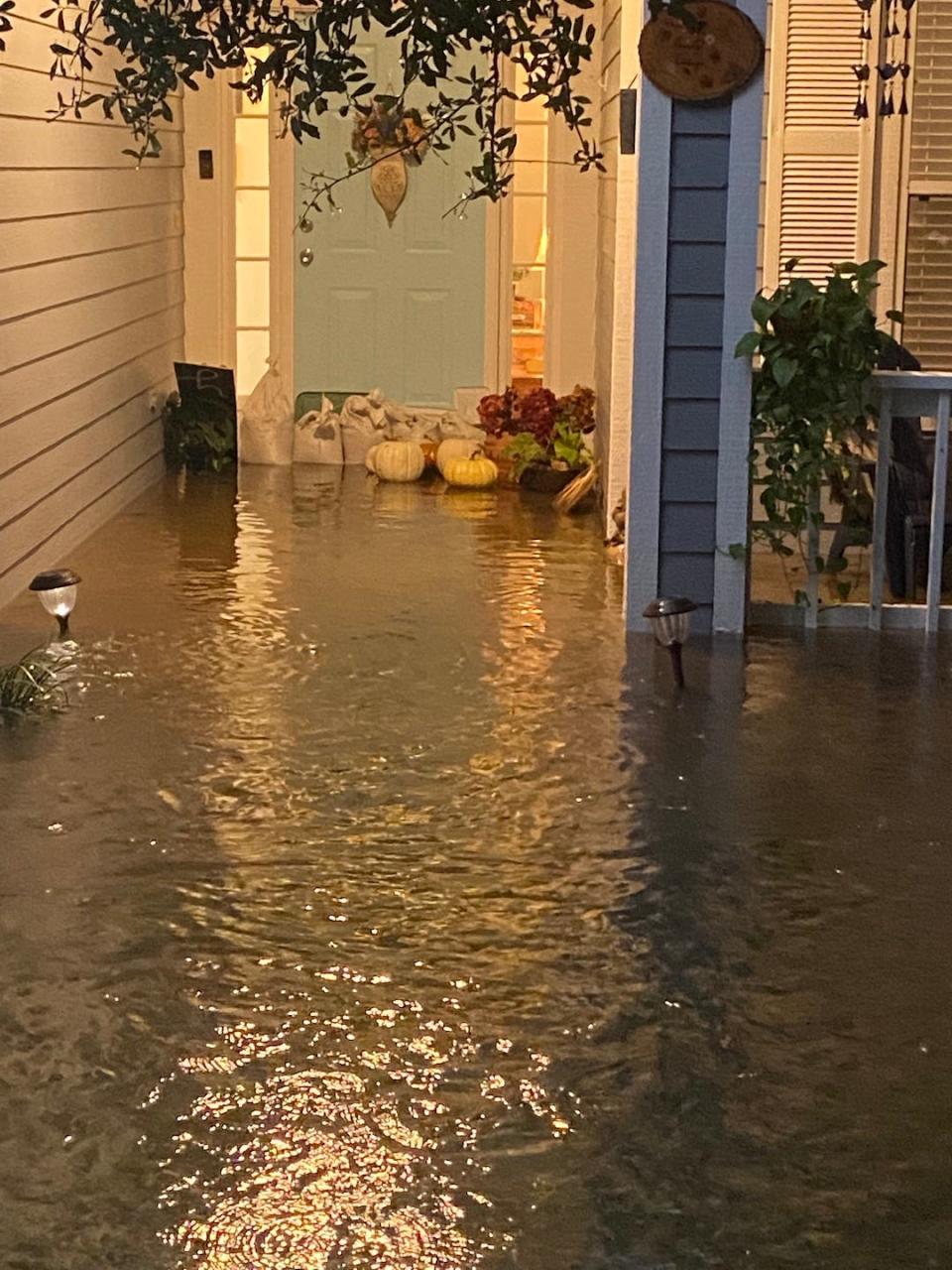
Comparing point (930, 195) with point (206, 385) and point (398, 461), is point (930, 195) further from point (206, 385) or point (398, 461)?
point (206, 385)

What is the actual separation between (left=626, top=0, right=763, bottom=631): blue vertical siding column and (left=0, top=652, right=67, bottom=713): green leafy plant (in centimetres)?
183

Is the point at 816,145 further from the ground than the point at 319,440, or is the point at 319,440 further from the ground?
the point at 816,145

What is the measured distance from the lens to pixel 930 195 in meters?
7.04

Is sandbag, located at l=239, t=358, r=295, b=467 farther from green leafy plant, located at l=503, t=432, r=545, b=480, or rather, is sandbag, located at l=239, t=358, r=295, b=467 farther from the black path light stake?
the black path light stake

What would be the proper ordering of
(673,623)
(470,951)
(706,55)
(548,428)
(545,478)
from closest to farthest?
(470,951) < (673,623) < (706,55) < (545,478) < (548,428)

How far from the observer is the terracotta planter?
29.2 feet

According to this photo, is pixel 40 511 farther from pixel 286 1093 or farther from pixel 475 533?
pixel 286 1093

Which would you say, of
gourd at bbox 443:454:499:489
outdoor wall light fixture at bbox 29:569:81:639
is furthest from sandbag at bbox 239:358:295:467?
outdoor wall light fixture at bbox 29:569:81:639

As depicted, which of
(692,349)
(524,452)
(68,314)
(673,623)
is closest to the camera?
(673,623)

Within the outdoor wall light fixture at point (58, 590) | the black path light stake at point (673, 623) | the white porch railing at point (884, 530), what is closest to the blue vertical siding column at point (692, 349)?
the white porch railing at point (884, 530)

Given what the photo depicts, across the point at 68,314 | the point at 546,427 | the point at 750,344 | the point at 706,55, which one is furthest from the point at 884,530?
the point at 546,427

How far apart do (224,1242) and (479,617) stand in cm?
387

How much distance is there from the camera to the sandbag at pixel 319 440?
386 inches

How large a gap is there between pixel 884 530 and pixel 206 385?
444 cm
